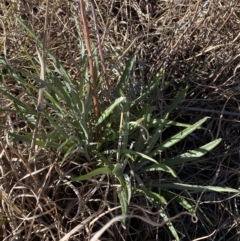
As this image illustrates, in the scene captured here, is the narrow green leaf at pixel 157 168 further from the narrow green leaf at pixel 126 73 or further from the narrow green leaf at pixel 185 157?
the narrow green leaf at pixel 126 73

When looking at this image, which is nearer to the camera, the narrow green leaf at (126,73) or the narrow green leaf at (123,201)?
the narrow green leaf at (123,201)

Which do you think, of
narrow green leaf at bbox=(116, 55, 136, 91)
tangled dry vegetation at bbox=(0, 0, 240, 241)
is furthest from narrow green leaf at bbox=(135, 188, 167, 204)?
narrow green leaf at bbox=(116, 55, 136, 91)

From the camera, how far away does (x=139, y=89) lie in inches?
56.4

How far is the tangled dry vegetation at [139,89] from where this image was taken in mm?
1240

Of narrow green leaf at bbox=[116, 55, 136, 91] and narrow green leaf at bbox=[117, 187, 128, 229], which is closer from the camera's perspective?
narrow green leaf at bbox=[117, 187, 128, 229]

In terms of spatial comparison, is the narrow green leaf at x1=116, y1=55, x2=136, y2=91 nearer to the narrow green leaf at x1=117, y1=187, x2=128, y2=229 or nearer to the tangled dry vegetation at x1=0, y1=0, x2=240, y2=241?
the tangled dry vegetation at x1=0, y1=0, x2=240, y2=241

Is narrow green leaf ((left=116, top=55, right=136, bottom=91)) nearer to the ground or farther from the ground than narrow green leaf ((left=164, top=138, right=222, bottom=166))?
farther from the ground

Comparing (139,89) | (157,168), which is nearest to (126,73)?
(139,89)

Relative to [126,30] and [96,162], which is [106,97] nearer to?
[96,162]

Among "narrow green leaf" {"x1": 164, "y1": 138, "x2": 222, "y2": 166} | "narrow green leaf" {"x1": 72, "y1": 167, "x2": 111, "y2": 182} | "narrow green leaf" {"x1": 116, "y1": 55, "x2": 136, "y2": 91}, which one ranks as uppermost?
"narrow green leaf" {"x1": 116, "y1": 55, "x2": 136, "y2": 91}

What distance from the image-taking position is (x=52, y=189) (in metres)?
1.27

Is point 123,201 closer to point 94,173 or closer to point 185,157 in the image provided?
point 94,173

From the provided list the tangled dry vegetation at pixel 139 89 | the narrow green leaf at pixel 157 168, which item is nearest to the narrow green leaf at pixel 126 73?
the tangled dry vegetation at pixel 139 89

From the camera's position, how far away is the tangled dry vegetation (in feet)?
4.07
